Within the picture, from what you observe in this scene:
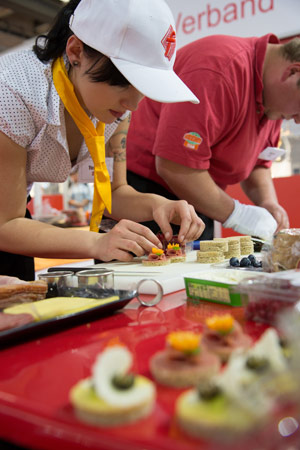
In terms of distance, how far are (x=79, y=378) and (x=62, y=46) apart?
1171mm

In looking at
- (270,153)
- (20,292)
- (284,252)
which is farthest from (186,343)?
(270,153)

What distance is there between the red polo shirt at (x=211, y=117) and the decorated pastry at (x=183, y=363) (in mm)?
1453

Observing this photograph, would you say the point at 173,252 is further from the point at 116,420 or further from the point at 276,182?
the point at 276,182

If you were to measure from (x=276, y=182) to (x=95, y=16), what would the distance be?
8.45 ft

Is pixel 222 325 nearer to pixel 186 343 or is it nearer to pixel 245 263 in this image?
pixel 186 343

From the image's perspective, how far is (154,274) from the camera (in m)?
1.25

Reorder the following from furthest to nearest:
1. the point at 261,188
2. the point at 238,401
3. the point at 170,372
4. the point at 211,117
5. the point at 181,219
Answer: the point at 261,188
the point at 211,117
the point at 181,219
the point at 170,372
the point at 238,401

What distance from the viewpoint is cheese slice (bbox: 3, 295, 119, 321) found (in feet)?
2.62

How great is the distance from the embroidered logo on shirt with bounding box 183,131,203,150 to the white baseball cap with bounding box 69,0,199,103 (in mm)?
697

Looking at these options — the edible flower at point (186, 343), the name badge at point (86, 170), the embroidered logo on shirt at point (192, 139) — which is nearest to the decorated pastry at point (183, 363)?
the edible flower at point (186, 343)

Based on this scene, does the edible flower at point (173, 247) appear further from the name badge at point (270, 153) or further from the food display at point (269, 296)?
the name badge at point (270, 153)

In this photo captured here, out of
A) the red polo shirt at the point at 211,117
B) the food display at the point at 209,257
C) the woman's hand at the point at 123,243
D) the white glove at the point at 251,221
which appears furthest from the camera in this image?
the white glove at the point at 251,221

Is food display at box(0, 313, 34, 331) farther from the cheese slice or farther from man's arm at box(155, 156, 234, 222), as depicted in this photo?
man's arm at box(155, 156, 234, 222)

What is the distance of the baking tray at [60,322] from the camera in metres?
0.75
